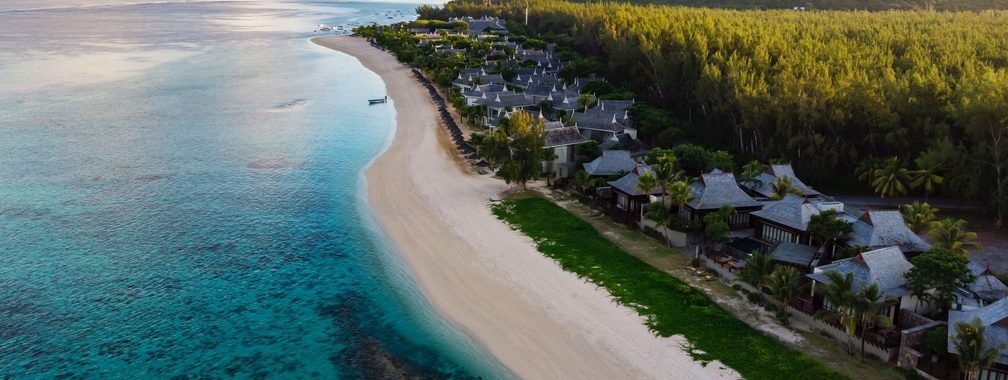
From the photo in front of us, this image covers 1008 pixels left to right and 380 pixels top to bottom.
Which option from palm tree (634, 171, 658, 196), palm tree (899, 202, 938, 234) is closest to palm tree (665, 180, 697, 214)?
palm tree (634, 171, 658, 196)

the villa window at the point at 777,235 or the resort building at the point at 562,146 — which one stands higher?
the resort building at the point at 562,146

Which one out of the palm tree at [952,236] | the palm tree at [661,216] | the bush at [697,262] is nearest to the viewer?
the palm tree at [952,236]

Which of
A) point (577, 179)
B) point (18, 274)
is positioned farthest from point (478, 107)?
point (18, 274)

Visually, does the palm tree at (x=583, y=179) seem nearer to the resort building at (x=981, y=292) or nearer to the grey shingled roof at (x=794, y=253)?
the grey shingled roof at (x=794, y=253)

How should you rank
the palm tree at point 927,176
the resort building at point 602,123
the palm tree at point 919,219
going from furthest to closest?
the resort building at point 602,123 < the palm tree at point 927,176 < the palm tree at point 919,219

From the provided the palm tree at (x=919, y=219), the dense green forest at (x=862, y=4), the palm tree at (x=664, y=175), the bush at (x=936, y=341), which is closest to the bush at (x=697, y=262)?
the palm tree at (x=664, y=175)

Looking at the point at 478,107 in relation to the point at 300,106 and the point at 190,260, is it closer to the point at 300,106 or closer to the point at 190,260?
the point at 300,106
